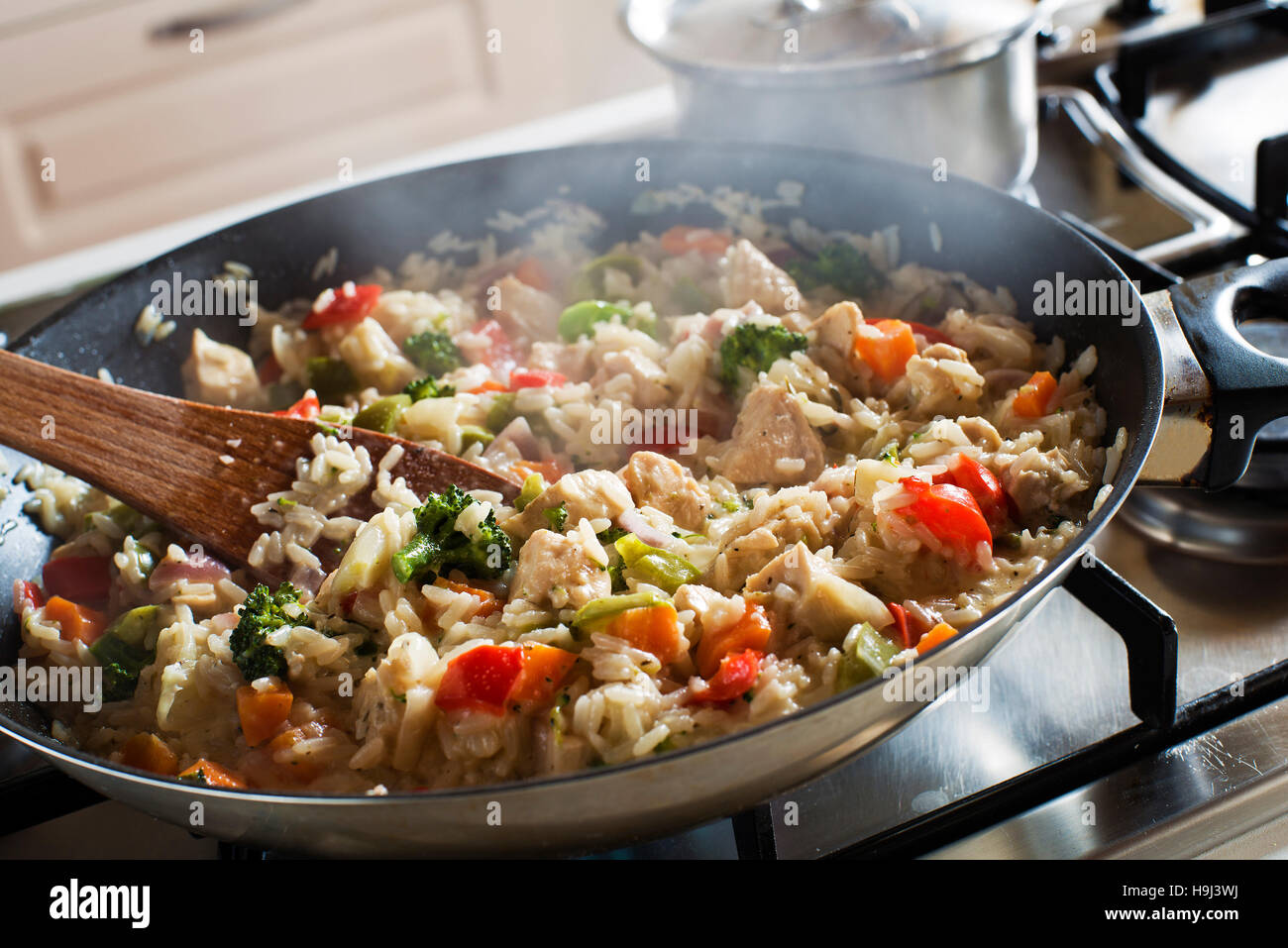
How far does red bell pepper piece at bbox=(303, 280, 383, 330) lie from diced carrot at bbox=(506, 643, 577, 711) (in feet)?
3.95

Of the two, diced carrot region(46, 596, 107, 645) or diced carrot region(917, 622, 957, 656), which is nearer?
diced carrot region(917, 622, 957, 656)

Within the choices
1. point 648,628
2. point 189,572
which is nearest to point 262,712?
point 189,572

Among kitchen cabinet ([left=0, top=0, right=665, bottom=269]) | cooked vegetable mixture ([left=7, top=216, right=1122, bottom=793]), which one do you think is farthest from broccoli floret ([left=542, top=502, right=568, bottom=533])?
kitchen cabinet ([left=0, top=0, right=665, bottom=269])

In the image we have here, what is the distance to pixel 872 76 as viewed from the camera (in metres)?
2.43

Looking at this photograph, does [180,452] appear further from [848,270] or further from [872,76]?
[872,76]

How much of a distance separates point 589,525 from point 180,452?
2.55 feet

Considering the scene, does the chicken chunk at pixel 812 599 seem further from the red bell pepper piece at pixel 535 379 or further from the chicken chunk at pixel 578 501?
the red bell pepper piece at pixel 535 379

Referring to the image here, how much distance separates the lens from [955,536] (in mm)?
1726

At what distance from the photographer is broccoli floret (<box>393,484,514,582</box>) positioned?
183cm

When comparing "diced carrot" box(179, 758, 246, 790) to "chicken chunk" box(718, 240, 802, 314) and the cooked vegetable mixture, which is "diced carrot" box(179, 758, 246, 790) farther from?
"chicken chunk" box(718, 240, 802, 314)

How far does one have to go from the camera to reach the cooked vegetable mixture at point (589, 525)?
1.60 m

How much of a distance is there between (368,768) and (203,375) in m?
1.12
